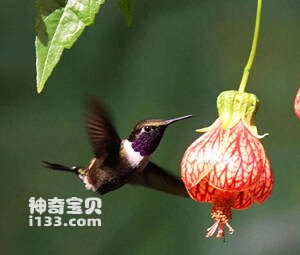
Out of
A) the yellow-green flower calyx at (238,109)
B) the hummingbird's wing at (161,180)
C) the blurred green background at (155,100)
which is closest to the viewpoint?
the yellow-green flower calyx at (238,109)

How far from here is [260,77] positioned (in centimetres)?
320

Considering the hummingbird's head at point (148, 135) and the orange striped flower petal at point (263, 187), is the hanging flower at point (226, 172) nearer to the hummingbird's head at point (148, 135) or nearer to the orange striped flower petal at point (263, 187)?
the orange striped flower petal at point (263, 187)

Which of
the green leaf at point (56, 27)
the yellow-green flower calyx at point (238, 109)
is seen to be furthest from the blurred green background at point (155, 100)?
the green leaf at point (56, 27)

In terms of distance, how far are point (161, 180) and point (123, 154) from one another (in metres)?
0.13

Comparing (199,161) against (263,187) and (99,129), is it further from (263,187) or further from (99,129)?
(99,129)

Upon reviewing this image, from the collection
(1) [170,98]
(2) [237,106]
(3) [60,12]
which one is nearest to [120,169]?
(2) [237,106]

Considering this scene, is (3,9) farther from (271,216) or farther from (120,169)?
(120,169)

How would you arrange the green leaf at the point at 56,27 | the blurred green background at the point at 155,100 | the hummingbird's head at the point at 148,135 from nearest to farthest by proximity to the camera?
the green leaf at the point at 56,27 → the hummingbird's head at the point at 148,135 → the blurred green background at the point at 155,100

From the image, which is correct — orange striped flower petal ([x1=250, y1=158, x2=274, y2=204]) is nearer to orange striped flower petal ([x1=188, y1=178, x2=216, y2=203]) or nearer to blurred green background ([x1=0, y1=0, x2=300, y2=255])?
orange striped flower petal ([x1=188, y1=178, x2=216, y2=203])

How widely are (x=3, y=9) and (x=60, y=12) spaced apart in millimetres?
2292

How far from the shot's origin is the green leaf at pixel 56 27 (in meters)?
1.03

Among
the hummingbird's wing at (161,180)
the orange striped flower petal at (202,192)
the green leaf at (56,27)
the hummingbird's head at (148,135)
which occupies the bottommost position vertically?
the orange striped flower petal at (202,192)

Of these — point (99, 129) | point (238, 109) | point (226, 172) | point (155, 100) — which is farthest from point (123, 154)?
point (155, 100)

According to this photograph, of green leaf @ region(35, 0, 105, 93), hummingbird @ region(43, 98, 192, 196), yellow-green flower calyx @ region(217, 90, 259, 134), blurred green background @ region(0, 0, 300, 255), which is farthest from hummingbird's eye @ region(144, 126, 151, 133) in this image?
blurred green background @ region(0, 0, 300, 255)
